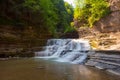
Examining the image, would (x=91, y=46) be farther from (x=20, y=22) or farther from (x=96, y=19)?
(x=20, y=22)

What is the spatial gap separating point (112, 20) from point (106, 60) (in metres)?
14.3

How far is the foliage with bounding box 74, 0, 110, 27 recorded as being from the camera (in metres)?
27.5

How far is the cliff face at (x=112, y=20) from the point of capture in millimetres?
25500

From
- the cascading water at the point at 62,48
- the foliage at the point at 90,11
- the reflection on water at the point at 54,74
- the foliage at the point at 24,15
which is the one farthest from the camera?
the foliage at the point at 90,11

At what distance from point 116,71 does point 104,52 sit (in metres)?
3.50

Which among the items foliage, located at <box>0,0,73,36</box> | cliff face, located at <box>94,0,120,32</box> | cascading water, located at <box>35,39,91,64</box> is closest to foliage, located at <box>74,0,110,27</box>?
cliff face, located at <box>94,0,120,32</box>

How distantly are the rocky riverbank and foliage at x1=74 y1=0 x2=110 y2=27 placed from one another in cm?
1304

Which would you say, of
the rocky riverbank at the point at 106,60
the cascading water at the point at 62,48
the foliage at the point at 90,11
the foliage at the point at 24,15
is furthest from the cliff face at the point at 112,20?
the rocky riverbank at the point at 106,60

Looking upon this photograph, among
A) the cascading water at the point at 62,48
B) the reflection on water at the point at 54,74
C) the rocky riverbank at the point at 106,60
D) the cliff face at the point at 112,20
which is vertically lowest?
the reflection on water at the point at 54,74

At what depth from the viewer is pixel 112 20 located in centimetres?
2609

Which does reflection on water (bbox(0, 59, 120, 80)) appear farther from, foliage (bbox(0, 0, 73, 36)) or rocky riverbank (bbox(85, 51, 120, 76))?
foliage (bbox(0, 0, 73, 36))

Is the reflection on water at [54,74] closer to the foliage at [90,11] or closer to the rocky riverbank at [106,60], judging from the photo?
the rocky riverbank at [106,60]

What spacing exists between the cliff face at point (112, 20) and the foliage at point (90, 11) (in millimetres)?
650

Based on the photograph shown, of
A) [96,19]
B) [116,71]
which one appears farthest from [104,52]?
[96,19]
